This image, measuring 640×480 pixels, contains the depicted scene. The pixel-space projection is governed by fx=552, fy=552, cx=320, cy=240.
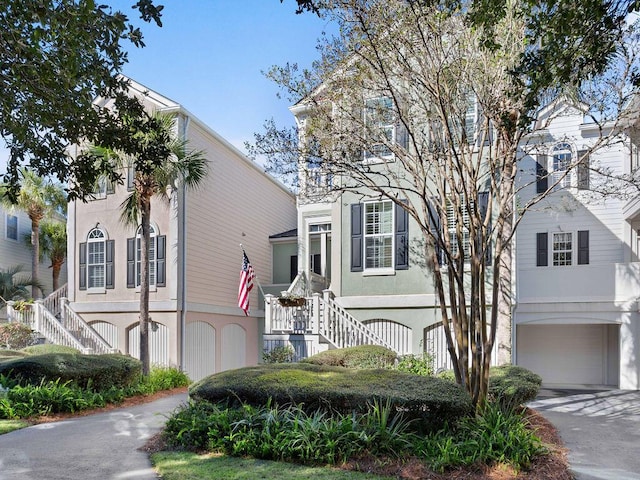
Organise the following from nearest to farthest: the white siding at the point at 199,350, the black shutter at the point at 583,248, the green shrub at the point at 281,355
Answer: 1. the green shrub at the point at 281,355
2. the black shutter at the point at 583,248
3. the white siding at the point at 199,350

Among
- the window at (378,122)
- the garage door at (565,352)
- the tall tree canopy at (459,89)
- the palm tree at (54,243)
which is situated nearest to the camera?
the tall tree canopy at (459,89)

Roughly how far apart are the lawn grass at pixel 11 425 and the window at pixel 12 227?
18542 mm

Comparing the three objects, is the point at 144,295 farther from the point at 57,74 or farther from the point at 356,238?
the point at 57,74

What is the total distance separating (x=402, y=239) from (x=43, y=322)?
11.8m

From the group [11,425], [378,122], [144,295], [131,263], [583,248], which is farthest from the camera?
[131,263]

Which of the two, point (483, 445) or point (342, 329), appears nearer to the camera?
point (483, 445)

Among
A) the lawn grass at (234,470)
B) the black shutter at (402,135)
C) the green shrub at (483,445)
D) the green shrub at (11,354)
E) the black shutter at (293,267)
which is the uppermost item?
the black shutter at (402,135)

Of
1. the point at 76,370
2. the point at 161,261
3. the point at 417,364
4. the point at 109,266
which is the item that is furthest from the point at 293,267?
the point at 76,370

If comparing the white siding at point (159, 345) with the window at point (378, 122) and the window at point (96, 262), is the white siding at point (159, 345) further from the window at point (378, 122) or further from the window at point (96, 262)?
the window at point (378, 122)

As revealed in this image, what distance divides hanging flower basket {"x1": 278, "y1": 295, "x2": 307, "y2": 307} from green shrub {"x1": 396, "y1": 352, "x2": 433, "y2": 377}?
2.92 meters

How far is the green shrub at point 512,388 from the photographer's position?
8845 millimetres

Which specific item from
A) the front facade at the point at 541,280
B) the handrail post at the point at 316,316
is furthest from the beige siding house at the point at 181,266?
the handrail post at the point at 316,316

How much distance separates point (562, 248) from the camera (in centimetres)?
1688

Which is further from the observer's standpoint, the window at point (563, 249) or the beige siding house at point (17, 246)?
the beige siding house at point (17, 246)
